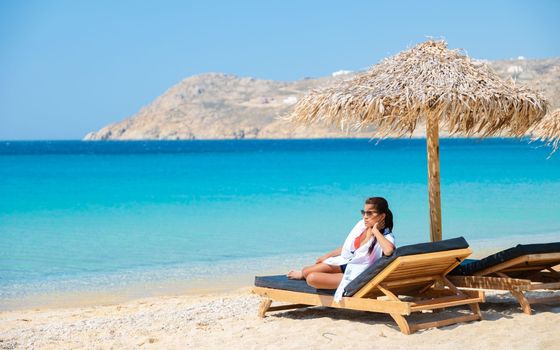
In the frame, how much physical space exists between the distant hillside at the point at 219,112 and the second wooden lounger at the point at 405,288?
115 m

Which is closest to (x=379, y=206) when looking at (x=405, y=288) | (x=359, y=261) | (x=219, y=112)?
(x=359, y=261)

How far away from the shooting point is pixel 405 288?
5.36 meters

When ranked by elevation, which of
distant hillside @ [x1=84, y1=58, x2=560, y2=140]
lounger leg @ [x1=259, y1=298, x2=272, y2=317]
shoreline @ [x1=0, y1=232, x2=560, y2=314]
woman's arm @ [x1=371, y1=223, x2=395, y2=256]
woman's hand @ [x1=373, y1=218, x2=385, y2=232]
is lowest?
shoreline @ [x1=0, y1=232, x2=560, y2=314]

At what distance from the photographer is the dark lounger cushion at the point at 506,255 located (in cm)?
537

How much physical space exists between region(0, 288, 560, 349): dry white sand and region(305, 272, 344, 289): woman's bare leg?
29 cm

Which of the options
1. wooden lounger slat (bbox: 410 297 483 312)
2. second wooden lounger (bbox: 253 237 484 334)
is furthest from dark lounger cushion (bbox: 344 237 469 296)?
wooden lounger slat (bbox: 410 297 483 312)

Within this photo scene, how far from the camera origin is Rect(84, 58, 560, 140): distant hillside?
144 meters

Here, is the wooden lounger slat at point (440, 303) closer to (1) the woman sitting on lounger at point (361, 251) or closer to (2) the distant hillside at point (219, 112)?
(1) the woman sitting on lounger at point (361, 251)

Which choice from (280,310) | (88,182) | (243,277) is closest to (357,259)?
(280,310)

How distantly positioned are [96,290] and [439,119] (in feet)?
15.4

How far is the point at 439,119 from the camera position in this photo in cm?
603

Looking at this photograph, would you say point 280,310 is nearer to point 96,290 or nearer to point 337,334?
point 337,334

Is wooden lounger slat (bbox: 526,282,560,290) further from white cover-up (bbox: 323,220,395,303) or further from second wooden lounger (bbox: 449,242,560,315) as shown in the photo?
white cover-up (bbox: 323,220,395,303)

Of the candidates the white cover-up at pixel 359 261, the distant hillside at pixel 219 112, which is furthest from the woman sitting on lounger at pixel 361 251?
the distant hillside at pixel 219 112
